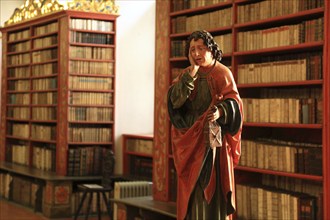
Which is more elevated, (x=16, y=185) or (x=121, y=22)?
(x=121, y=22)

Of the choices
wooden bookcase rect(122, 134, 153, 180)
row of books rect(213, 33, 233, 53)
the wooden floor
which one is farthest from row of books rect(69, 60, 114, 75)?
row of books rect(213, 33, 233, 53)

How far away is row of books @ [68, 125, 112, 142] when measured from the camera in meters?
8.75

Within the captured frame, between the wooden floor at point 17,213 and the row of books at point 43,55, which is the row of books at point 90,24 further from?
the wooden floor at point 17,213

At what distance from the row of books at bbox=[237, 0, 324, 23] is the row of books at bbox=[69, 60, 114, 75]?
3.65m

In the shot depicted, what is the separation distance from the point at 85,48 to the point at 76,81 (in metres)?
0.50

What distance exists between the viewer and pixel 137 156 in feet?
28.6

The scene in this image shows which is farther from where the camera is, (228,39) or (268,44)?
(228,39)

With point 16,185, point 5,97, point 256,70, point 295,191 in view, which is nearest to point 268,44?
point 256,70

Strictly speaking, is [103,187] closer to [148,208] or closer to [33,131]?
[148,208]

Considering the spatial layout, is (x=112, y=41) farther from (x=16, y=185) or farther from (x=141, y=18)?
(x=16, y=185)

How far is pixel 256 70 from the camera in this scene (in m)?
5.36

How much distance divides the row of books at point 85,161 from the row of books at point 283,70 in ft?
12.4

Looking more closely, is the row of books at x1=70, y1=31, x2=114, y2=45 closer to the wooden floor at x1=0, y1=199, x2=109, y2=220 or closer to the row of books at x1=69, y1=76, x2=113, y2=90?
the row of books at x1=69, y1=76, x2=113, y2=90

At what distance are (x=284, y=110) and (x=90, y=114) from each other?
4323 mm
